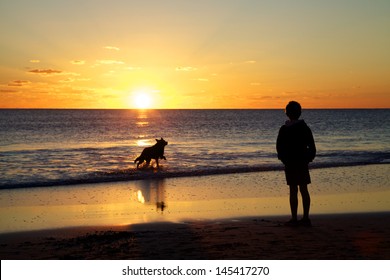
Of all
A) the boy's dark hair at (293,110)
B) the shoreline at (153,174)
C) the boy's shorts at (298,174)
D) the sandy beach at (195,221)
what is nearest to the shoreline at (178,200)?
the sandy beach at (195,221)

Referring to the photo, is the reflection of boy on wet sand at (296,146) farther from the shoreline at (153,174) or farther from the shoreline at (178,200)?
the shoreline at (153,174)

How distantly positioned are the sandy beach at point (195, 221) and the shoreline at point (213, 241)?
1 centimetres

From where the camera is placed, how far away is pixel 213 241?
6961 millimetres

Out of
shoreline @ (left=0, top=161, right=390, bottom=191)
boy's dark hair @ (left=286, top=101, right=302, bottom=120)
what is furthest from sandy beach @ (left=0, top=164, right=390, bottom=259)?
boy's dark hair @ (left=286, top=101, right=302, bottom=120)

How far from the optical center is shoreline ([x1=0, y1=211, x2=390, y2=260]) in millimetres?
6184

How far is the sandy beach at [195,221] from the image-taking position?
21.2ft

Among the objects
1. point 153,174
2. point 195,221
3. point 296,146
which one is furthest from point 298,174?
point 153,174

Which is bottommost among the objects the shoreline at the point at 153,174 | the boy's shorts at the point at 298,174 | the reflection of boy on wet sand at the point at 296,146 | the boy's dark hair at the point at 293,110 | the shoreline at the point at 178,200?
the shoreline at the point at 178,200

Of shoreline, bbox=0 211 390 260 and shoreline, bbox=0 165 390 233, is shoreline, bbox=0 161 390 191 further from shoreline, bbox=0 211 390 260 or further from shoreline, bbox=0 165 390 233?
shoreline, bbox=0 211 390 260

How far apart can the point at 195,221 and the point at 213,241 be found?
2020 mm

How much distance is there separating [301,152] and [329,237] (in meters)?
1.43

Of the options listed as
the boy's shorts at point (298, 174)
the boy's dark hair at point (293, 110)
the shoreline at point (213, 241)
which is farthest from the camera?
the boy's shorts at point (298, 174)

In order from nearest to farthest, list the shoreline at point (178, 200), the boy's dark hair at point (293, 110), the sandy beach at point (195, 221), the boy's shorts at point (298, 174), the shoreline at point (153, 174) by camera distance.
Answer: the sandy beach at point (195, 221), the boy's dark hair at point (293, 110), the boy's shorts at point (298, 174), the shoreline at point (178, 200), the shoreline at point (153, 174)

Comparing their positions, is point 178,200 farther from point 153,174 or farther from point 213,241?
point 153,174
